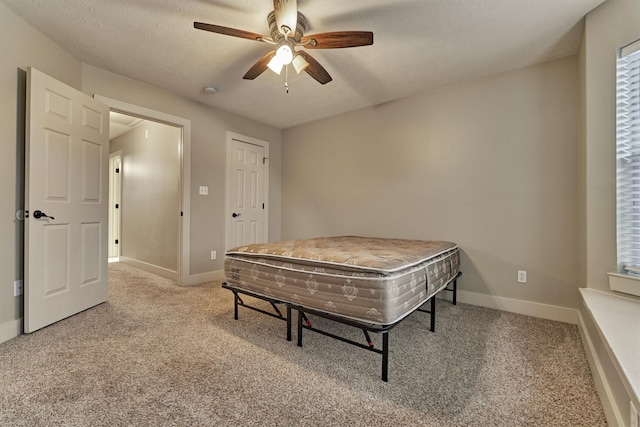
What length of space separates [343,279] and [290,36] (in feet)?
5.74

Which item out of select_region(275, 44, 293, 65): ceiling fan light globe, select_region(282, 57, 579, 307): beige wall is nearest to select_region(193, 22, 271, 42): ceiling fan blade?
select_region(275, 44, 293, 65): ceiling fan light globe

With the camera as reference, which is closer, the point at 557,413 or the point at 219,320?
the point at 557,413

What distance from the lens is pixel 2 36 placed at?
196 centimetres

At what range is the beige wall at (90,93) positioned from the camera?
2.02m

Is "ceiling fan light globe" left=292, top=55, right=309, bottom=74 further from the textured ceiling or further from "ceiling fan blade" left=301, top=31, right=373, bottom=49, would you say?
the textured ceiling

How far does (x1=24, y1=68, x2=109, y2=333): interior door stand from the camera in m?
2.11

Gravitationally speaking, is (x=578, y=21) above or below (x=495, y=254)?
above

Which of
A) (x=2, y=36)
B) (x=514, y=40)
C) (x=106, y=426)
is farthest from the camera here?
(x=514, y=40)

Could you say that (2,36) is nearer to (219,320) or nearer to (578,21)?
(219,320)

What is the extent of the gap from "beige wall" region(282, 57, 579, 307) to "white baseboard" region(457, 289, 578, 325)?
5cm

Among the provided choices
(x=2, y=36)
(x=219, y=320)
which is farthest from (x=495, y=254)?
(x=2, y=36)

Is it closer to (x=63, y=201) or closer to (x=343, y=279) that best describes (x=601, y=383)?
(x=343, y=279)

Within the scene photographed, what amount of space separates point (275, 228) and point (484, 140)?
322cm

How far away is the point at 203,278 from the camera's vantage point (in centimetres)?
366
